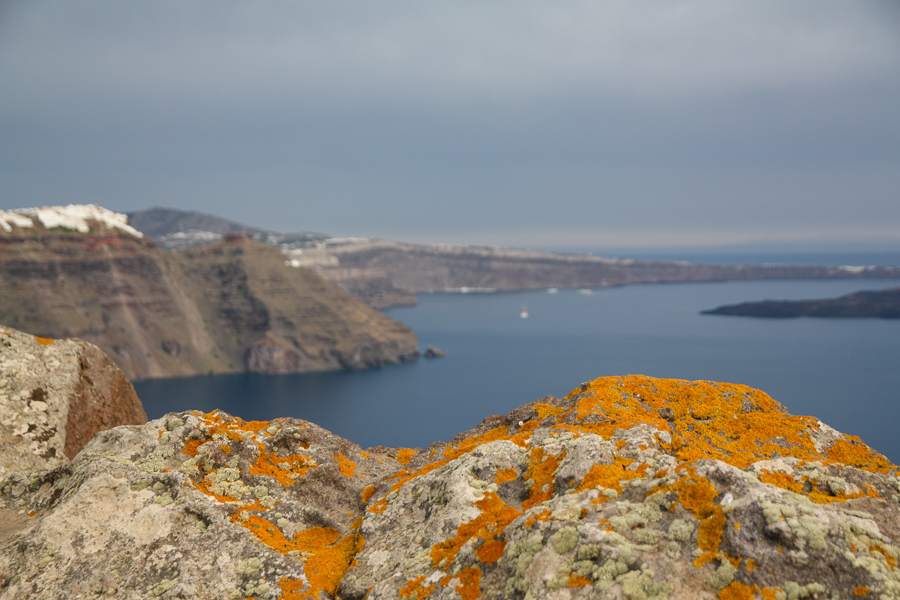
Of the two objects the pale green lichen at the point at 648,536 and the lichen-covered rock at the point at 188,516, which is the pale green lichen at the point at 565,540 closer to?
the pale green lichen at the point at 648,536

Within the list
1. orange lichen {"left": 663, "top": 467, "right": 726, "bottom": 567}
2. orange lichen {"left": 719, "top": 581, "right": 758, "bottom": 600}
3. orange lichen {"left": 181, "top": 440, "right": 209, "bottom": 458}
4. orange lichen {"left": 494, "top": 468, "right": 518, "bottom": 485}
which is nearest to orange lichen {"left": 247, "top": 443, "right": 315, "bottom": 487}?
orange lichen {"left": 181, "top": 440, "right": 209, "bottom": 458}

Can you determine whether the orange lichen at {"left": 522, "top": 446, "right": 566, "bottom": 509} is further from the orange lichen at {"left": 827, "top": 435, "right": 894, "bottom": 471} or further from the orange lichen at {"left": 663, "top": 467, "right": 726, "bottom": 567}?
the orange lichen at {"left": 827, "top": 435, "right": 894, "bottom": 471}

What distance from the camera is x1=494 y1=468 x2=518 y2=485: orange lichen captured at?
1331 centimetres

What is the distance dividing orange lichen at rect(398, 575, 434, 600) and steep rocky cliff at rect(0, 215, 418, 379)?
178m

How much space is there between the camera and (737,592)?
8766 mm

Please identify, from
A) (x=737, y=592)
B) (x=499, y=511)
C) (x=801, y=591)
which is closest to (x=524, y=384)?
(x=499, y=511)

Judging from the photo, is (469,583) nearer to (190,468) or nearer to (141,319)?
(190,468)

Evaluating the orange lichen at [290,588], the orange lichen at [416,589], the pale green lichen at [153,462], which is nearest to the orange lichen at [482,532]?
the orange lichen at [416,589]

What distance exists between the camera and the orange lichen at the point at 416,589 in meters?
10.8

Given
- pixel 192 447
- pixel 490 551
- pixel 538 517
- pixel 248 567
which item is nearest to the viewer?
pixel 538 517

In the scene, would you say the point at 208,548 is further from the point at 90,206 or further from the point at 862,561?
the point at 90,206

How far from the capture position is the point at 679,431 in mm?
14852

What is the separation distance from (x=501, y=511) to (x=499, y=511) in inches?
2.2

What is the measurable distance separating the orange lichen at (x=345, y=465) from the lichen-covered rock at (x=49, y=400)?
866cm
